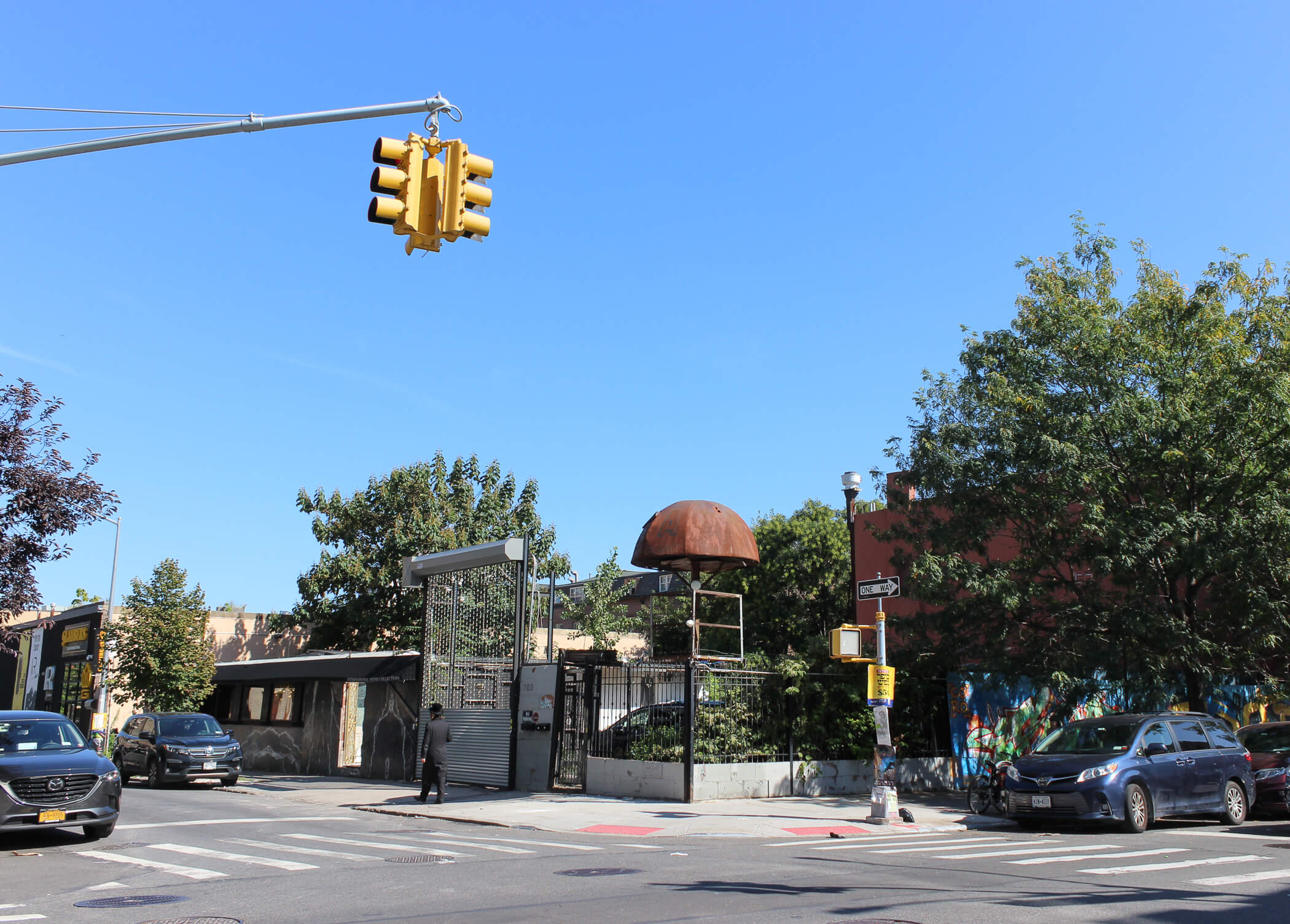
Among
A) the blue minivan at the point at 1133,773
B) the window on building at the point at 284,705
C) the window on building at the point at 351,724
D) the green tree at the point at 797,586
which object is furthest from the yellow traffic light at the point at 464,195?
the green tree at the point at 797,586

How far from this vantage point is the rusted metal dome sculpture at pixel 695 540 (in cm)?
2038

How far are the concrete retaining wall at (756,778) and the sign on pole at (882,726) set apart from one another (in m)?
3.62

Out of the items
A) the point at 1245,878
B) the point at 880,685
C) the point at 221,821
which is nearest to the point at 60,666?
the point at 221,821

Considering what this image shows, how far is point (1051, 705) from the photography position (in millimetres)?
22156

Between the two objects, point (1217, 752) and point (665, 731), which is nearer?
point (1217, 752)

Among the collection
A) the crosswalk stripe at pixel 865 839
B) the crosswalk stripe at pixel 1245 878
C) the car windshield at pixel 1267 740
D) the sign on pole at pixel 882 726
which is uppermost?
the sign on pole at pixel 882 726

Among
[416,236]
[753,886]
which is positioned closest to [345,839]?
[753,886]

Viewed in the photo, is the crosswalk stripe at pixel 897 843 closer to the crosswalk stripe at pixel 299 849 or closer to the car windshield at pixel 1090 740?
the car windshield at pixel 1090 740

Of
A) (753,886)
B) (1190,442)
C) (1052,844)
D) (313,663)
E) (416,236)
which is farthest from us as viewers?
(313,663)

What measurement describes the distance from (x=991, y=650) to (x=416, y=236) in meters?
14.6

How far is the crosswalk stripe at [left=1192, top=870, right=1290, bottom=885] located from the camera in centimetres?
910

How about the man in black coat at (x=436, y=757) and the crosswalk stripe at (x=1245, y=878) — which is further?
the man in black coat at (x=436, y=757)

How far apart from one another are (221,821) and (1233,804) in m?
15.5

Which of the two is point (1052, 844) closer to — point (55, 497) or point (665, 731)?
point (665, 731)
